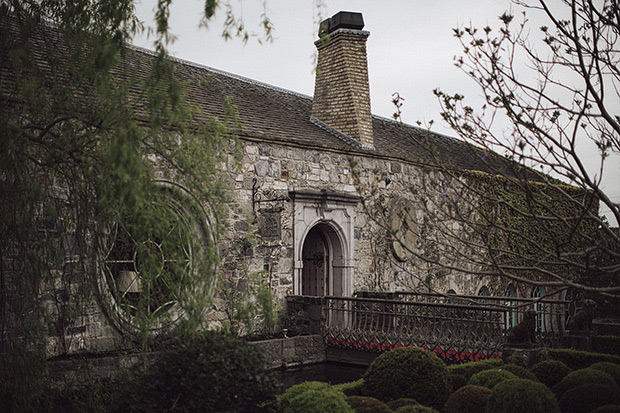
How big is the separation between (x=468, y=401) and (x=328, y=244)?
296 inches

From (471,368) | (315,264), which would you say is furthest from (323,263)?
(471,368)

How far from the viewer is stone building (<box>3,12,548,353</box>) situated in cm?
1048

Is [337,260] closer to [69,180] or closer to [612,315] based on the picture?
[612,315]

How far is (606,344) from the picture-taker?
909 cm

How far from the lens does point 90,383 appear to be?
4570 mm

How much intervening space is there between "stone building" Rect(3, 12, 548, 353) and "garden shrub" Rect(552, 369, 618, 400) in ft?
12.2

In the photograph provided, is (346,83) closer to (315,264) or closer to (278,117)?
(278,117)

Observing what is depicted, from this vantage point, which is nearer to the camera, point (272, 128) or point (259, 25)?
point (259, 25)

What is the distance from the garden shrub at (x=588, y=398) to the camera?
5293 millimetres

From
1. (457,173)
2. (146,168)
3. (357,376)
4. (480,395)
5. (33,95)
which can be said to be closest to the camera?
(146,168)

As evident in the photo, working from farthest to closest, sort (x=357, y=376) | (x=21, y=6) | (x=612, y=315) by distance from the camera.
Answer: (x=612, y=315) → (x=357, y=376) → (x=21, y=6)

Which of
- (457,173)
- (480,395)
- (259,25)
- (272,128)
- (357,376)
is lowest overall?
(357,376)

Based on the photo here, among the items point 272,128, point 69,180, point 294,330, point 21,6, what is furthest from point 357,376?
point 21,6

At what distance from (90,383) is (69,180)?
164cm
